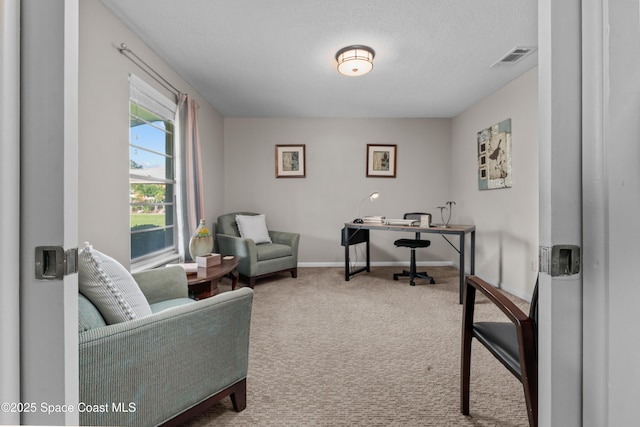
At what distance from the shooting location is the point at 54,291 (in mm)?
549

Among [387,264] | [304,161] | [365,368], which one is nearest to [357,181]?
[304,161]

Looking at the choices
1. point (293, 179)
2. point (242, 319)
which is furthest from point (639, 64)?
point (293, 179)

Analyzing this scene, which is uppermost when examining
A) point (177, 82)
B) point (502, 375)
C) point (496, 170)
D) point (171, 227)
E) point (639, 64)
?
point (177, 82)

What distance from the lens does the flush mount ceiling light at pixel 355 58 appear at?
2.58 m

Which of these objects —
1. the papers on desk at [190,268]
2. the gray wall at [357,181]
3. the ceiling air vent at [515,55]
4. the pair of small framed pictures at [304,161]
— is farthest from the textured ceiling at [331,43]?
the papers on desk at [190,268]

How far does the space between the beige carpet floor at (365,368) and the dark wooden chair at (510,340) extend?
0.24 m

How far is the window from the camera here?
257 centimetres

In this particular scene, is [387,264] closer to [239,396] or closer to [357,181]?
[357,181]

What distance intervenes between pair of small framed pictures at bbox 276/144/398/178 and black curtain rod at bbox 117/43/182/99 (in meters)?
1.87

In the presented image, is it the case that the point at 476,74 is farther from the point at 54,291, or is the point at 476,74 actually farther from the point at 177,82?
the point at 54,291

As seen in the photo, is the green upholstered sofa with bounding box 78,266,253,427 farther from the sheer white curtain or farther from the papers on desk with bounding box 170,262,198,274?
the sheer white curtain

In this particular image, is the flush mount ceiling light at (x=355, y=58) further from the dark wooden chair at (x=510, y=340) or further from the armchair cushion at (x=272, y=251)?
the armchair cushion at (x=272, y=251)

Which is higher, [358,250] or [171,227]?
[171,227]

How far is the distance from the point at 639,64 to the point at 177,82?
3.53 metres
